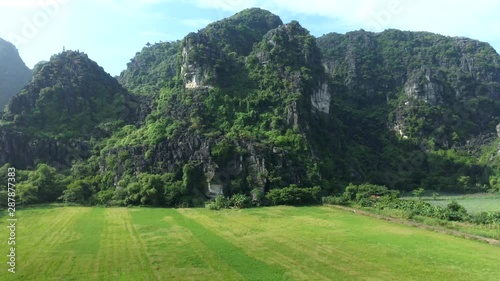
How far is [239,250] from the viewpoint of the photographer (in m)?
30.5

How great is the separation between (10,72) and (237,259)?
121 meters

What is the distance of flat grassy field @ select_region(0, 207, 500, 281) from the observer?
24.7m

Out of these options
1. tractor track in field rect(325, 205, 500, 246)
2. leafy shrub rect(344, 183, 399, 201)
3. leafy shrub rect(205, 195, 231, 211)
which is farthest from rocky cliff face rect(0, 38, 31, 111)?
tractor track in field rect(325, 205, 500, 246)

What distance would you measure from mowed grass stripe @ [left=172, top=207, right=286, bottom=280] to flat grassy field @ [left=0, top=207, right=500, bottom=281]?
62mm

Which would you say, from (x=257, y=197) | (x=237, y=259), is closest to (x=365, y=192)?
(x=257, y=197)

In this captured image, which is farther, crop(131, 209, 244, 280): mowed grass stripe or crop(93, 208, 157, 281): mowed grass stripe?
crop(131, 209, 244, 280): mowed grass stripe

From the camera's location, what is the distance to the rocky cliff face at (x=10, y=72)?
117 m

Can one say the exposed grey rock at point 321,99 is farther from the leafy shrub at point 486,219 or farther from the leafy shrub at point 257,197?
the leafy shrub at point 486,219

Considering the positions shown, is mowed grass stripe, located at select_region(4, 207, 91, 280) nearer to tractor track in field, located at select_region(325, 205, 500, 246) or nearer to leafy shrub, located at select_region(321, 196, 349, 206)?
tractor track in field, located at select_region(325, 205, 500, 246)

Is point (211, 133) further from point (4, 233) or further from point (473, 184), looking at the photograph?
point (473, 184)

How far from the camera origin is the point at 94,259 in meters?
27.6

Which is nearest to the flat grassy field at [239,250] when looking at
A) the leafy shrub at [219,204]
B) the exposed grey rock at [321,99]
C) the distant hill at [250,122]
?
the leafy shrub at [219,204]

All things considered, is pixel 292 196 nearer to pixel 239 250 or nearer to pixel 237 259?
pixel 239 250

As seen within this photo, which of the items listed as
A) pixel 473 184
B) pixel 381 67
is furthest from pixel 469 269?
pixel 381 67
